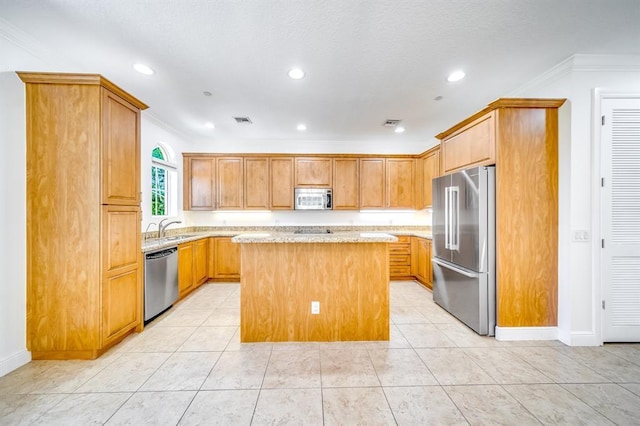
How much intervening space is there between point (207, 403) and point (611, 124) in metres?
4.51

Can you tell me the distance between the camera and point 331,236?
275cm

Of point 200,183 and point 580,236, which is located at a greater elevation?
point 200,183

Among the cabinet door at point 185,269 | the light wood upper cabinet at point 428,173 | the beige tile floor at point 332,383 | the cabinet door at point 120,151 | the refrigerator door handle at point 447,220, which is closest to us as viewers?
the beige tile floor at point 332,383

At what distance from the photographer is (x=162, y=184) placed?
4.84 m

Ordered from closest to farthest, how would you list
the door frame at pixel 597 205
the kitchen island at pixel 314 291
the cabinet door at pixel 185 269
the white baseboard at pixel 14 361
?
the white baseboard at pixel 14 361
the door frame at pixel 597 205
the kitchen island at pixel 314 291
the cabinet door at pixel 185 269

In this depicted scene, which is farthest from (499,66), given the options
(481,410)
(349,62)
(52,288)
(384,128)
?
(52,288)

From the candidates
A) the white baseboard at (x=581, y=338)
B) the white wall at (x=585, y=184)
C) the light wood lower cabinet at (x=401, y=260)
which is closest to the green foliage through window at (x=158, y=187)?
the light wood lower cabinet at (x=401, y=260)

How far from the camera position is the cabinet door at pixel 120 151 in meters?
2.41

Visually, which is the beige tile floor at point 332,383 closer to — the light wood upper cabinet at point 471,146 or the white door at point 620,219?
the white door at point 620,219

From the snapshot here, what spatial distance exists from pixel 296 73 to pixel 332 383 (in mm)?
3096

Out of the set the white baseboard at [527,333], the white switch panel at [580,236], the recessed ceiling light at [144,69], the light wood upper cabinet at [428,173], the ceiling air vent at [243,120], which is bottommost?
the white baseboard at [527,333]

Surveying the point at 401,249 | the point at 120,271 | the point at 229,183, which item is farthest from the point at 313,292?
the point at 229,183

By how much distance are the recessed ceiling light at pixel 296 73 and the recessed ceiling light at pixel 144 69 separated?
5.06 feet

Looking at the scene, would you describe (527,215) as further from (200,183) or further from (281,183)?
(200,183)
